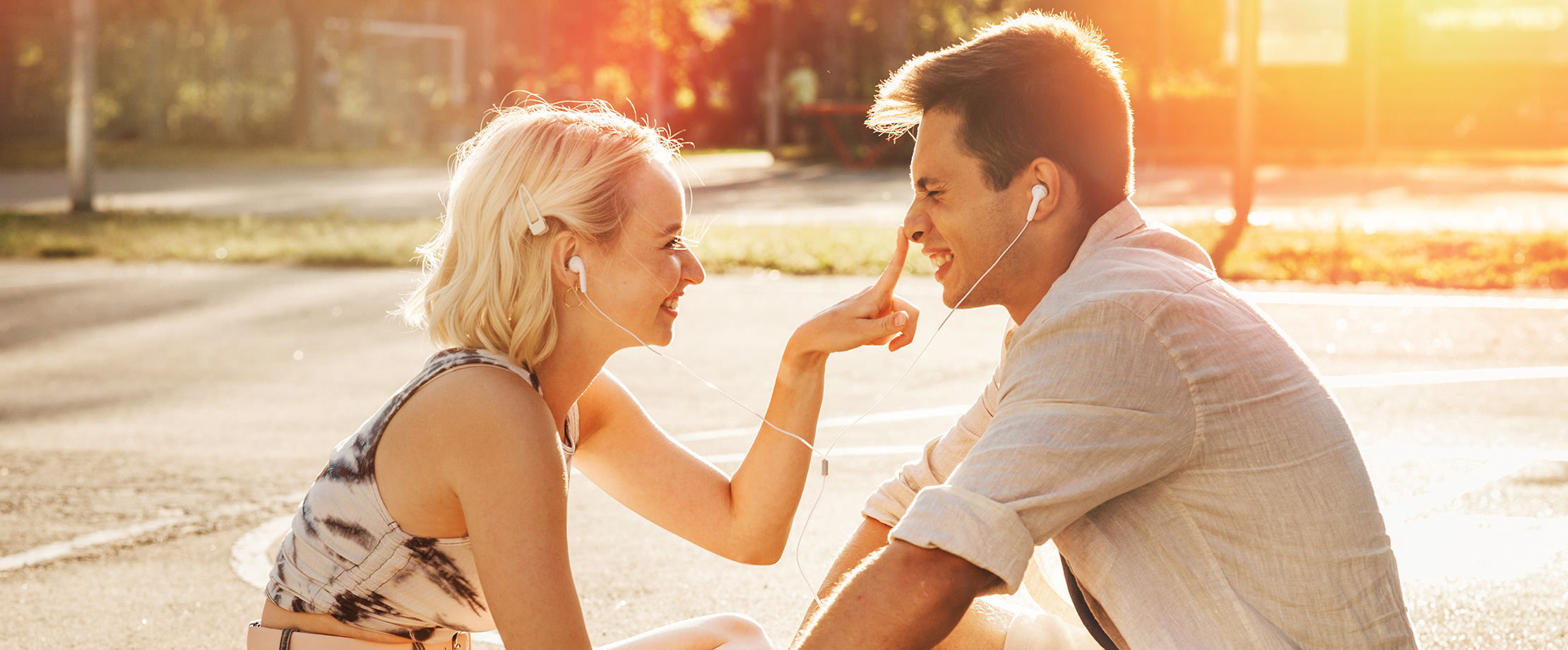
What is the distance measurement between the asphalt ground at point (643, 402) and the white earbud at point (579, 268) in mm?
1758

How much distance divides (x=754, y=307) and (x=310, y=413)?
3.90 m

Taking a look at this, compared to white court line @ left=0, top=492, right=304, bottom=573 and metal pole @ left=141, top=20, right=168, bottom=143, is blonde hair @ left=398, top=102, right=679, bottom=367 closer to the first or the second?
white court line @ left=0, top=492, right=304, bottom=573

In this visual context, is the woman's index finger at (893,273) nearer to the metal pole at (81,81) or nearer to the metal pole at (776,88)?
the metal pole at (81,81)

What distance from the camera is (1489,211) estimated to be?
16.0 m

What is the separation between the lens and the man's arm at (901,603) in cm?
190

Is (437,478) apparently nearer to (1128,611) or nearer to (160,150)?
(1128,611)

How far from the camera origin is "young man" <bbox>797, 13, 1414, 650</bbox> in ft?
6.34

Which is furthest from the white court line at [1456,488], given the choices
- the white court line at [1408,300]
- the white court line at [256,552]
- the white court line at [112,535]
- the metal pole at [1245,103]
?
the metal pole at [1245,103]

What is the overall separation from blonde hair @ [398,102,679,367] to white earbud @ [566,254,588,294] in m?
0.04

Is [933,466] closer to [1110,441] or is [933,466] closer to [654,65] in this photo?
[1110,441]

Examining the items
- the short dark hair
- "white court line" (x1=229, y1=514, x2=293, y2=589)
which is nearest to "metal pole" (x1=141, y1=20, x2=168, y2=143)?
"white court line" (x1=229, y1=514, x2=293, y2=589)

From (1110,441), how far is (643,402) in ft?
17.9

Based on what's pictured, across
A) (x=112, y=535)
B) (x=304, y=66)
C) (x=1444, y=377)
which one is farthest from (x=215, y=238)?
(x=304, y=66)

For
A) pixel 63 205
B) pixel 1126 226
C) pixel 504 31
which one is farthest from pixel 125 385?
pixel 504 31
